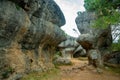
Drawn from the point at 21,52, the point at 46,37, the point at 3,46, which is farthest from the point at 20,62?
the point at 46,37

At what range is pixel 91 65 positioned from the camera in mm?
21781

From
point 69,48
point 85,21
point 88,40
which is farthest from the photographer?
point 69,48

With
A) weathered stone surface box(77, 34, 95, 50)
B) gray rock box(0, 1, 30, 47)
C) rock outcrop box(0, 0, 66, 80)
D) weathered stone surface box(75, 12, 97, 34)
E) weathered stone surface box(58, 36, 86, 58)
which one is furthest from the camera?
weathered stone surface box(58, 36, 86, 58)

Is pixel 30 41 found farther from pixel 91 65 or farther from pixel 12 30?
pixel 91 65

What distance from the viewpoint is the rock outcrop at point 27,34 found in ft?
35.7

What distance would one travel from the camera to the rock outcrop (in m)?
10.9

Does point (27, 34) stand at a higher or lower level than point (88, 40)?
lower

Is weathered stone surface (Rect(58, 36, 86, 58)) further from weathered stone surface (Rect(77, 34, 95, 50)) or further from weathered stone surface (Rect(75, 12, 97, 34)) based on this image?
weathered stone surface (Rect(77, 34, 95, 50))

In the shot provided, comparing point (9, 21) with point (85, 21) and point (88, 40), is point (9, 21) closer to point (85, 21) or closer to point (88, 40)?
point (88, 40)

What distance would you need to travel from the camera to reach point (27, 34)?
1348 cm

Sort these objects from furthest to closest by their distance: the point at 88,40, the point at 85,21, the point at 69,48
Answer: the point at 69,48 < the point at 85,21 < the point at 88,40

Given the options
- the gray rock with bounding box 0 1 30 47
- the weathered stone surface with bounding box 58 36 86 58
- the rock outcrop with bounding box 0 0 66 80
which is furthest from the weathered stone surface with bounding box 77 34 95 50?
the weathered stone surface with bounding box 58 36 86 58

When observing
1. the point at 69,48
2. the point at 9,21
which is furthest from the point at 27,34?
the point at 69,48

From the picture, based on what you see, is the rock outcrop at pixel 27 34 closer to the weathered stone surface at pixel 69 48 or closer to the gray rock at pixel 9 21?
the gray rock at pixel 9 21
